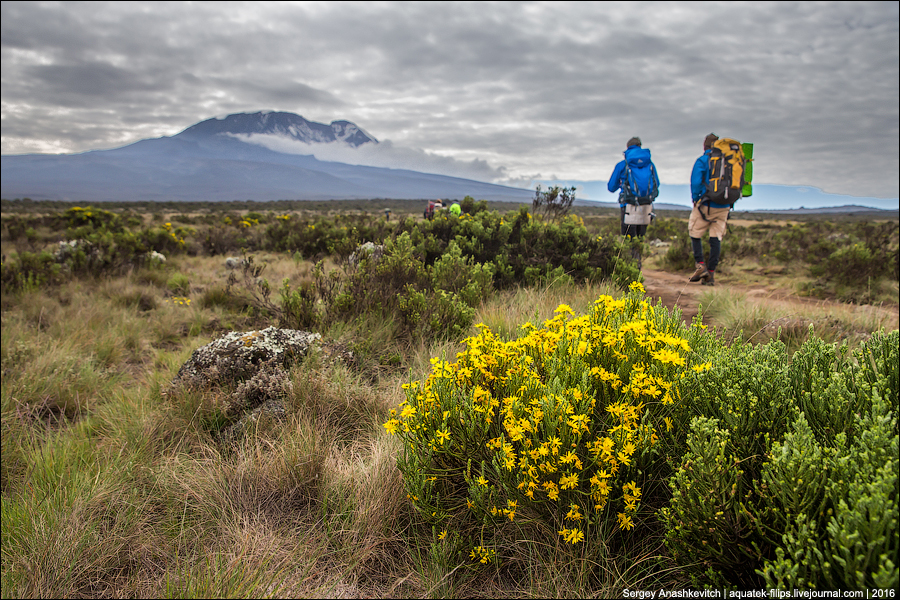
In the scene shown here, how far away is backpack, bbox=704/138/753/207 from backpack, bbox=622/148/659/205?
95 cm

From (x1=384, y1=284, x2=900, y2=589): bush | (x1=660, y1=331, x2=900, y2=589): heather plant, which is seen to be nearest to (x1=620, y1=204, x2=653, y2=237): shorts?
(x1=384, y1=284, x2=900, y2=589): bush

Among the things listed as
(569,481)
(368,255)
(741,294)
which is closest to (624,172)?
(741,294)

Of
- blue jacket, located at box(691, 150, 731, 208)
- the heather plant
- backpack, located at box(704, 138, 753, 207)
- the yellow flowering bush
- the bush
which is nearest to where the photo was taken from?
the heather plant

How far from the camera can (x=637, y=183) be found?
745 centimetres

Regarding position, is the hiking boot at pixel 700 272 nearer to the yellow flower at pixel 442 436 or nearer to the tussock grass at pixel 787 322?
the tussock grass at pixel 787 322

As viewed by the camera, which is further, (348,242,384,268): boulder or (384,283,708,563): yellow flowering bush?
(348,242,384,268): boulder

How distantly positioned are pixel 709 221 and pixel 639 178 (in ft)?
4.26

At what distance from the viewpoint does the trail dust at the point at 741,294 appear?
4953mm

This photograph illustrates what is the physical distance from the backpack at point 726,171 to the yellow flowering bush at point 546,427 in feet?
17.6

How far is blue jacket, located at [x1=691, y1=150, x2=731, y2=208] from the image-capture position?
6.75 metres

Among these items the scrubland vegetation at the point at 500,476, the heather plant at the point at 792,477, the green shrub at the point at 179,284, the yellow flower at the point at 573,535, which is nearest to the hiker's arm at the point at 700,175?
the scrubland vegetation at the point at 500,476

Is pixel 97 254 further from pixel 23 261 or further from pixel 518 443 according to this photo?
pixel 518 443

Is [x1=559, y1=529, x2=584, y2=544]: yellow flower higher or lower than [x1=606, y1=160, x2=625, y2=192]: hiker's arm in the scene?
lower

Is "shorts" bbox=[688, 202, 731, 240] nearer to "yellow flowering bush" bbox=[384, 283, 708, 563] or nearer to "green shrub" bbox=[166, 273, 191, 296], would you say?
"yellow flowering bush" bbox=[384, 283, 708, 563]
